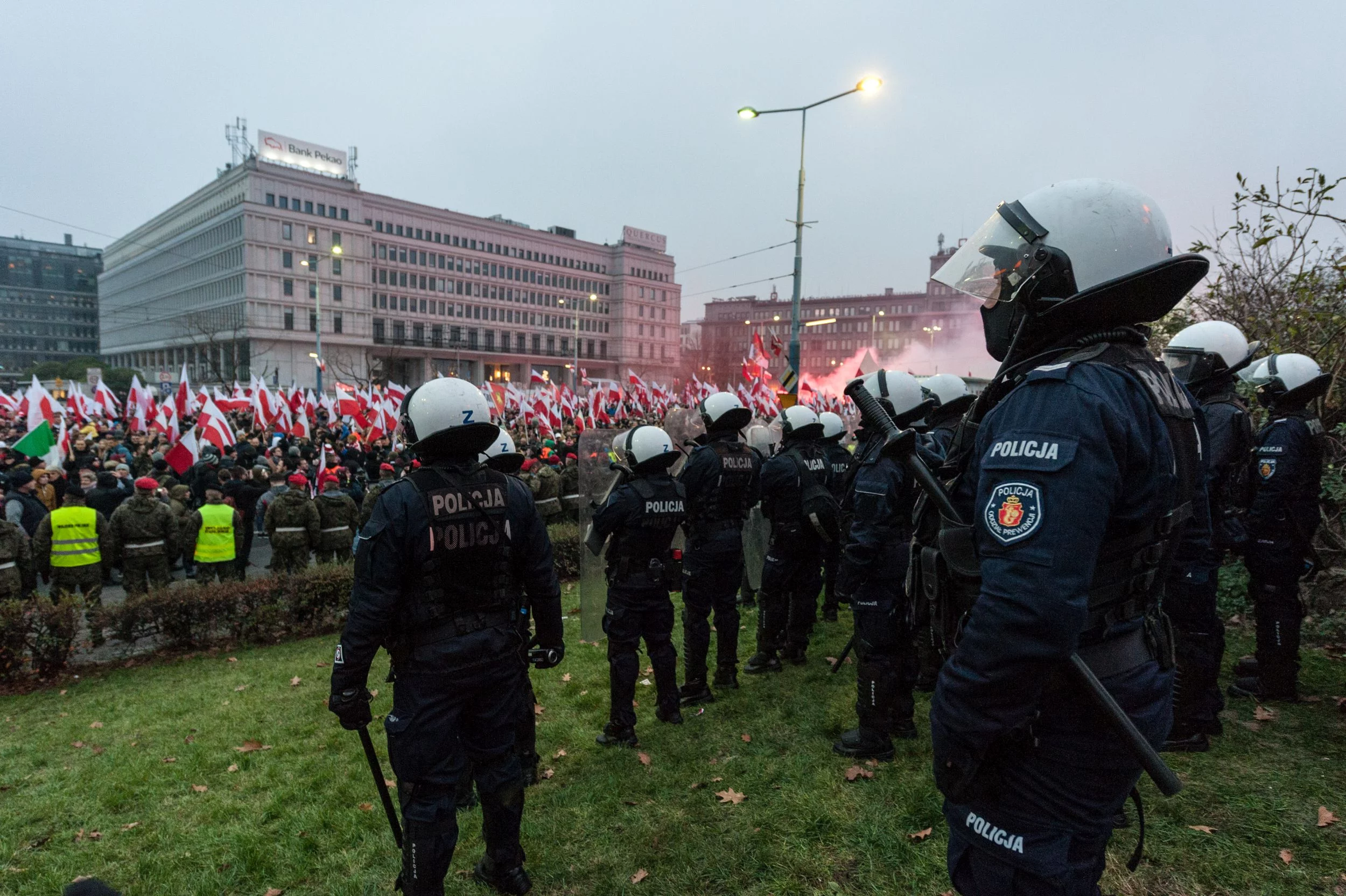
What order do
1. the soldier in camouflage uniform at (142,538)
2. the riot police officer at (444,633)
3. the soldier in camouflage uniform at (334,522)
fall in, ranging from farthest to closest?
the soldier in camouflage uniform at (334,522)
the soldier in camouflage uniform at (142,538)
the riot police officer at (444,633)

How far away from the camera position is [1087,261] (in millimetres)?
1928

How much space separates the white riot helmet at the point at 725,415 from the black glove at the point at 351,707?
379cm

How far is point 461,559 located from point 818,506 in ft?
12.4

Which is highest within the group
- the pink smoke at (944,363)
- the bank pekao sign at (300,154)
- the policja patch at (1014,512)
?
the bank pekao sign at (300,154)

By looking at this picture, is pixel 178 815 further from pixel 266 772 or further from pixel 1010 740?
pixel 1010 740

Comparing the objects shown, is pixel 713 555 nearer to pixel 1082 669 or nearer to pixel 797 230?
pixel 1082 669

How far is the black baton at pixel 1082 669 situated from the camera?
1.75m

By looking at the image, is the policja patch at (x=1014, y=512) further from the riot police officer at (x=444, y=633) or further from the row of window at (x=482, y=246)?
the row of window at (x=482, y=246)

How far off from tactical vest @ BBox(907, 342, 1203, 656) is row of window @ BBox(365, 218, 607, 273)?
85715 mm

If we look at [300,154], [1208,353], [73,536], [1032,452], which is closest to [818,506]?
[1208,353]

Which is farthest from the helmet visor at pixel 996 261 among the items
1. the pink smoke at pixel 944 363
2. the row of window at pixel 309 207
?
the row of window at pixel 309 207

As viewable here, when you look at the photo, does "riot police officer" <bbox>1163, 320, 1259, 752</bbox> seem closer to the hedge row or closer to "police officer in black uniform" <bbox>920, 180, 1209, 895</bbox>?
"police officer in black uniform" <bbox>920, 180, 1209, 895</bbox>

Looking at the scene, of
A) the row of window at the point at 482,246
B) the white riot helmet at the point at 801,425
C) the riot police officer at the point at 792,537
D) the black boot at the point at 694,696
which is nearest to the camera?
the black boot at the point at 694,696

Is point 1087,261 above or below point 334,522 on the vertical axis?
above
